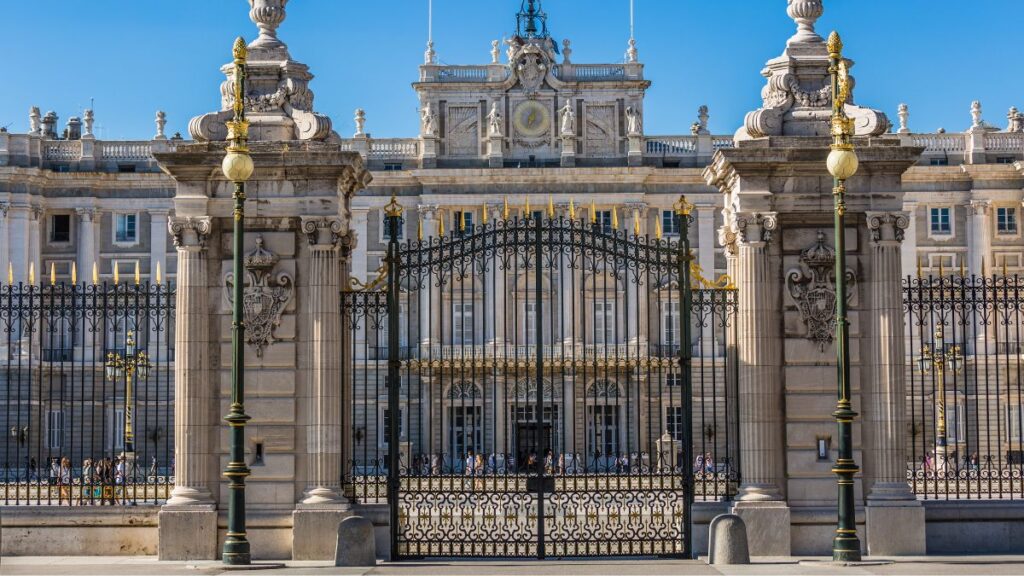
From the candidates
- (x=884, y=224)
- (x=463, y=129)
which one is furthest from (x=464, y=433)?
(x=463, y=129)

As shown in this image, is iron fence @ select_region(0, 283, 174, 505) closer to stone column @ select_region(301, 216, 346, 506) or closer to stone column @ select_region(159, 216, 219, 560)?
stone column @ select_region(159, 216, 219, 560)

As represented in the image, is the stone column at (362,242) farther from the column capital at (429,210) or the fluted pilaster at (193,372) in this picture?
the fluted pilaster at (193,372)

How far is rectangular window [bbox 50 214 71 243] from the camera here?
235 feet

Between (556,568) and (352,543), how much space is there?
8.78ft

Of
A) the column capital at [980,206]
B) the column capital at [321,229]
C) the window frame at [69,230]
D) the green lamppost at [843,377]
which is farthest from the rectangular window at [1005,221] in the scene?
the column capital at [321,229]

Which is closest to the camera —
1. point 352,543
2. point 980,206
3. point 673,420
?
point 352,543

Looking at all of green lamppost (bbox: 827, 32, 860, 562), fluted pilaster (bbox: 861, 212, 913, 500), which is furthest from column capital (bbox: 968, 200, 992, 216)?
green lamppost (bbox: 827, 32, 860, 562)

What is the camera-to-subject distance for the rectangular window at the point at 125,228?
71.6 m

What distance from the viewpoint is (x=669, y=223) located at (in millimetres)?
69562

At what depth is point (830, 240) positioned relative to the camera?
72.5 feet

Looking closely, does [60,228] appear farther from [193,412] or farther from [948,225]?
[193,412]

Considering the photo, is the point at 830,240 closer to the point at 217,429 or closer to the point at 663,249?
the point at 663,249

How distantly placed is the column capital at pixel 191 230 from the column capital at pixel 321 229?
1351mm

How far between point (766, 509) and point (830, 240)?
3.83 m
